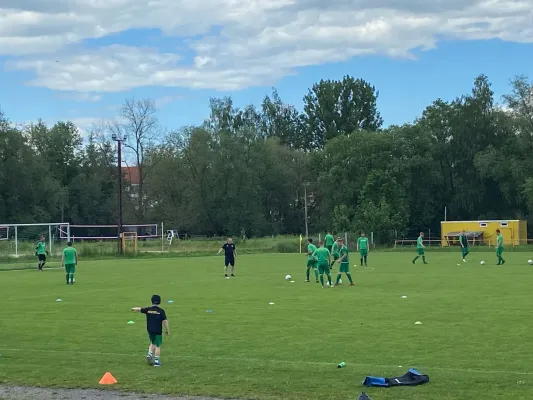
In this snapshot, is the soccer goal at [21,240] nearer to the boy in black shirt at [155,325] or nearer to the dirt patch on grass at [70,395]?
the boy in black shirt at [155,325]

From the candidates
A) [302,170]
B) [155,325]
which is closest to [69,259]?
[155,325]

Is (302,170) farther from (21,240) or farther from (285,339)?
(285,339)

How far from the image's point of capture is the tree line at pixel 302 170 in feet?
291

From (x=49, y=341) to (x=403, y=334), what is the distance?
7333mm

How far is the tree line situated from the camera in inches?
3497

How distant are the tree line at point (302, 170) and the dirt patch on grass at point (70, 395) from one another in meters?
70.9

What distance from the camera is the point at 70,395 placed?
11008 mm

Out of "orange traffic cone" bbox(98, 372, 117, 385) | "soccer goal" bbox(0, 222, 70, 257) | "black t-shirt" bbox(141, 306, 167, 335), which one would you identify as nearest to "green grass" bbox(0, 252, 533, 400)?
"orange traffic cone" bbox(98, 372, 117, 385)

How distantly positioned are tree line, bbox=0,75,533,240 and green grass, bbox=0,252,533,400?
57544mm

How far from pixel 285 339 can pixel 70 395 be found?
18.1 ft

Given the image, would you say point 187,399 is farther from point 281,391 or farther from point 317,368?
point 317,368

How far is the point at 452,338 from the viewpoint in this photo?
595 inches

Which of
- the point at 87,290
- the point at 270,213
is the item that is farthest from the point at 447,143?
the point at 87,290

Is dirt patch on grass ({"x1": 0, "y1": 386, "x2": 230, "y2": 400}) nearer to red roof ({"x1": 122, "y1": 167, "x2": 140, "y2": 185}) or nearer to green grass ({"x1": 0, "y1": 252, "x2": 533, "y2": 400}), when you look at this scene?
green grass ({"x1": 0, "y1": 252, "x2": 533, "y2": 400})
